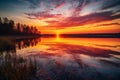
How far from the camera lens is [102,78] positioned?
8.57 m

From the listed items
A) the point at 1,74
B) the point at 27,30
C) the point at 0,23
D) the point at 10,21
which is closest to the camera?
the point at 1,74

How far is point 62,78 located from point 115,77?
406 centimetres

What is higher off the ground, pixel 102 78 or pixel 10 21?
pixel 10 21

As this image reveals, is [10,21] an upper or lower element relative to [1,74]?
upper

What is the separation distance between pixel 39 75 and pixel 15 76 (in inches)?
78.3

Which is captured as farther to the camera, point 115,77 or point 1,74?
point 115,77

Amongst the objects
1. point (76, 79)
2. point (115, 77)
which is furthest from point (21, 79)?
point (115, 77)

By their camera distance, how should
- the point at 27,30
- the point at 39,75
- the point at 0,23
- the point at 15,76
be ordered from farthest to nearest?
the point at 27,30 < the point at 0,23 < the point at 39,75 < the point at 15,76

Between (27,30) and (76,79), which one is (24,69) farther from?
(27,30)

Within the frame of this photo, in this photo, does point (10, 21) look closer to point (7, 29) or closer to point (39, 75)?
point (7, 29)

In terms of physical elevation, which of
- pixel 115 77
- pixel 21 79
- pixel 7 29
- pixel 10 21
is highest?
pixel 10 21

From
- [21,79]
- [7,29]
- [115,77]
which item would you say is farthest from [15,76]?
[7,29]

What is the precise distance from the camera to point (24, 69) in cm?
858

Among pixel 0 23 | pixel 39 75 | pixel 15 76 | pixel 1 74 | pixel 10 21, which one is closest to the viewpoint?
pixel 15 76
